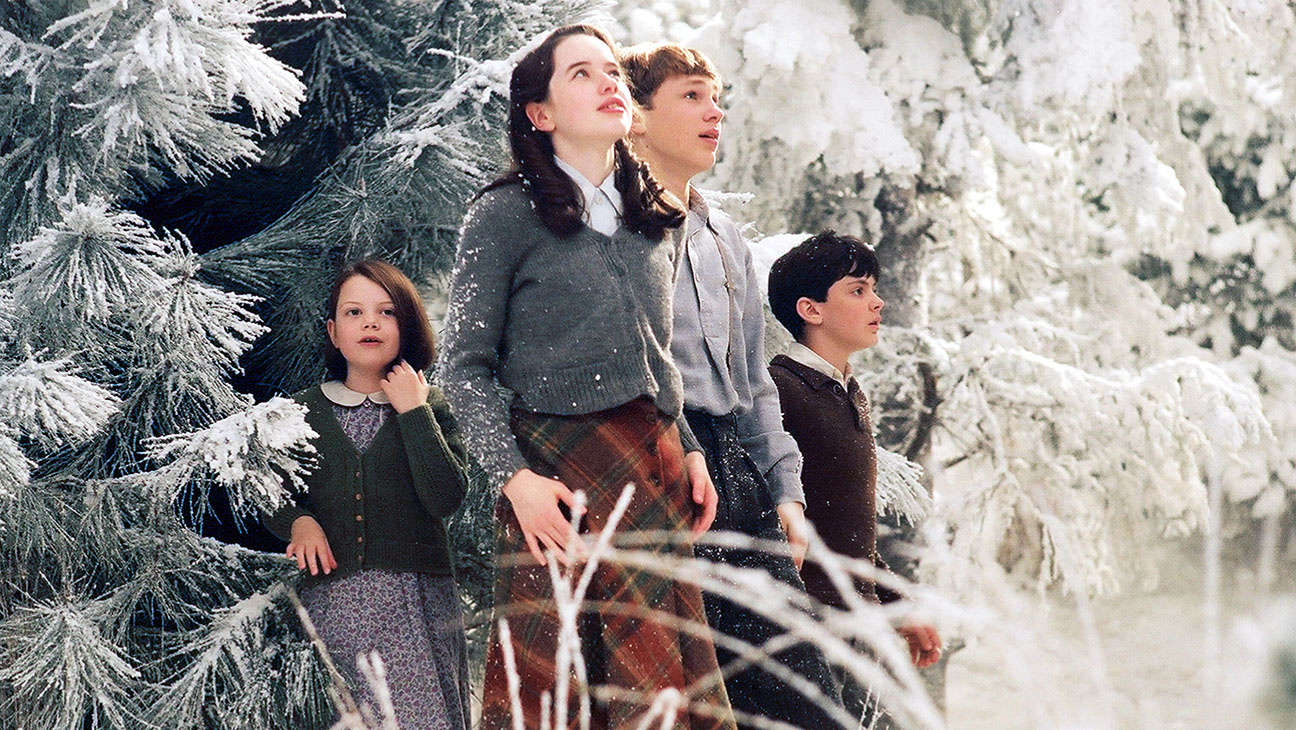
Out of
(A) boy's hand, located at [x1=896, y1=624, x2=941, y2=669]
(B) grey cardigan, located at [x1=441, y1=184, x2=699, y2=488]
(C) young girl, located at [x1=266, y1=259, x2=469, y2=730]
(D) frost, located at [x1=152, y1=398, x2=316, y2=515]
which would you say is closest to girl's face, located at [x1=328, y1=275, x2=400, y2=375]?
(C) young girl, located at [x1=266, y1=259, x2=469, y2=730]

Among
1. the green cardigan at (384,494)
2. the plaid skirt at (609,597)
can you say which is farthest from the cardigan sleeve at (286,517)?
the plaid skirt at (609,597)

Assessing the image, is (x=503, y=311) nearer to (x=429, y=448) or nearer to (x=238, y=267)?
(x=429, y=448)

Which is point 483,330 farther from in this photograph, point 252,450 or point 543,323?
point 252,450

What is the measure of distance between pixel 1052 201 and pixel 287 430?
6431 millimetres

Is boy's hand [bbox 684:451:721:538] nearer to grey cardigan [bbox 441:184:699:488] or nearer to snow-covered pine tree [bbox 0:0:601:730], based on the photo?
grey cardigan [bbox 441:184:699:488]

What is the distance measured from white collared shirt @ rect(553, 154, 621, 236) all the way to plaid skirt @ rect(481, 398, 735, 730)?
0.35 meters

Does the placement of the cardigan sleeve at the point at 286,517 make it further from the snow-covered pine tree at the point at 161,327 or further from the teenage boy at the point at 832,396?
the teenage boy at the point at 832,396

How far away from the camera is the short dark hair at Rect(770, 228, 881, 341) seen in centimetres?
336

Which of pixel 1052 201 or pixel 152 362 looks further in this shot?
pixel 1052 201

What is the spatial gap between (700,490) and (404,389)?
0.87m

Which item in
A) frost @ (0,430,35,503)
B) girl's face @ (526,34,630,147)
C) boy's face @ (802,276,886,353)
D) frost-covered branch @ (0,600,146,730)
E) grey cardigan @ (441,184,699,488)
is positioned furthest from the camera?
boy's face @ (802,276,886,353)

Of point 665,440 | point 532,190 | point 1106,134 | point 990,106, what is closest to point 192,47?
point 532,190

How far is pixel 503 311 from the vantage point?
2.46 m

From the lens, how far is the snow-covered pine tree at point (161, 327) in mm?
2900
